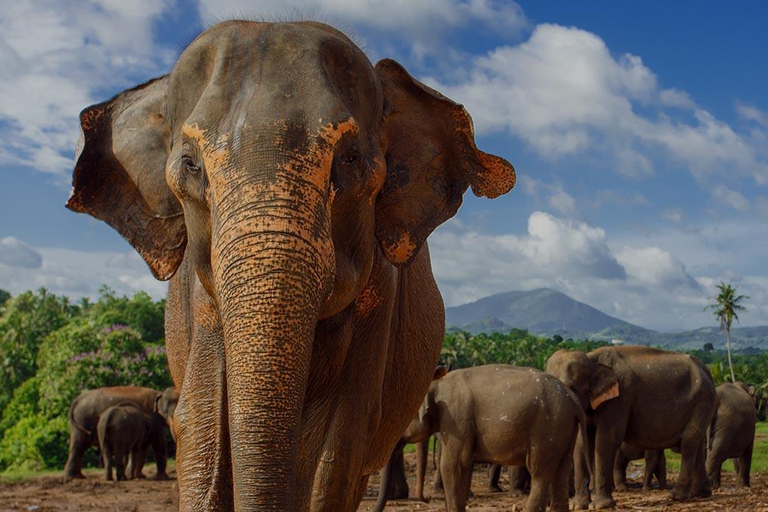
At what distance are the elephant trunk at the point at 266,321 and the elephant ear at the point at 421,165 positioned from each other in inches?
41.4

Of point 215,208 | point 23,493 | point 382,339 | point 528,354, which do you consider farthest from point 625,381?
point 528,354

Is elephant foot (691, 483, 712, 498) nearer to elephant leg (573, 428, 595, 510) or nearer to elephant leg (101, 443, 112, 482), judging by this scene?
elephant leg (573, 428, 595, 510)

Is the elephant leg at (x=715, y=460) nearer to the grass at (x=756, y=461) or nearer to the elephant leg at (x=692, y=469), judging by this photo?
the elephant leg at (x=692, y=469)

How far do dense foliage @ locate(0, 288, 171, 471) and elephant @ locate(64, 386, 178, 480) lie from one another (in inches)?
73.9

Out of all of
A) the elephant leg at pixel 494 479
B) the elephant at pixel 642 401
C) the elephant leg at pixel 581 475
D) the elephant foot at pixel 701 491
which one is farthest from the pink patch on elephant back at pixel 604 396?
the elephant leg at pixel 494 479

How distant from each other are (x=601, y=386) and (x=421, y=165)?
480 inches

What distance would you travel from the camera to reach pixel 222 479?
4.21 metres

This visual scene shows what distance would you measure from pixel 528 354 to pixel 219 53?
78.3 meters

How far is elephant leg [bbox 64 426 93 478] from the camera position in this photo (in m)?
23.2

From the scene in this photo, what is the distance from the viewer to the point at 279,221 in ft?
11.4

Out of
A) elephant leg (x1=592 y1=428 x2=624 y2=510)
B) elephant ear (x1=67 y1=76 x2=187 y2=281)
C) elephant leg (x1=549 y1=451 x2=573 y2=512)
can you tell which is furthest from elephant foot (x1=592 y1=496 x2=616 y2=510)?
elephant ear (x1=67 y1=76 x2=187 y2=281)

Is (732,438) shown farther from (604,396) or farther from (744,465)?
(604,396)

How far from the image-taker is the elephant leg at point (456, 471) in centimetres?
1240

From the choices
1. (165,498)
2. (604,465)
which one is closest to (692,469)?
(604,465)
